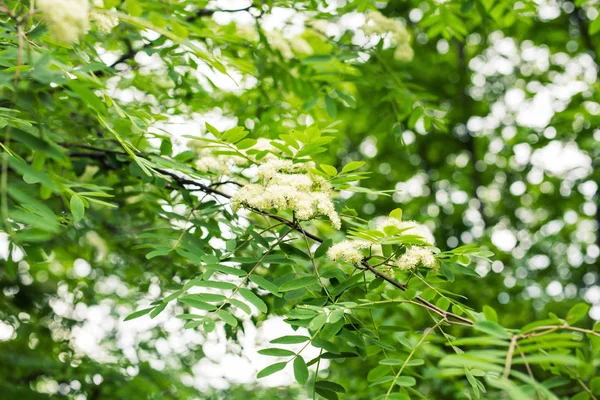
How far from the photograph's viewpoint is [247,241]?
2.05m

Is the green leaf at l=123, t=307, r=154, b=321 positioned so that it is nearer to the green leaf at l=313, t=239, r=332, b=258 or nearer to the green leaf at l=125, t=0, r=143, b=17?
the green leaf at l=313, t=239, r=332, b=258

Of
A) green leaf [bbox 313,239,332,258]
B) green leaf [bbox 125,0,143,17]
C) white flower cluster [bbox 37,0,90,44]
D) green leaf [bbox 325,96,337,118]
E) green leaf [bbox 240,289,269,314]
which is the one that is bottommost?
green leaf [bbox 325,96,337,118]

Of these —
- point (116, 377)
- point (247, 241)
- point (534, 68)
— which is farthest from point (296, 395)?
point (534, 68)

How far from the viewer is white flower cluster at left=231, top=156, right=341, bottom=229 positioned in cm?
177

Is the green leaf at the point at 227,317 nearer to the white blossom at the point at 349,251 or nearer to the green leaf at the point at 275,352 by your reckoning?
the green leaf at the point at 275,352

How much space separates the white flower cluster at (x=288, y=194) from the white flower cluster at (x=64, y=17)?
79 cm

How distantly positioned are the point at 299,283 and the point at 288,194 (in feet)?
1.03

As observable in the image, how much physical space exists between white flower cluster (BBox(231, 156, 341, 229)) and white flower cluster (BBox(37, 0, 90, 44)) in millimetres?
793

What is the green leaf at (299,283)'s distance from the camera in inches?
70.5

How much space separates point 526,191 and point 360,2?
15.0 ft

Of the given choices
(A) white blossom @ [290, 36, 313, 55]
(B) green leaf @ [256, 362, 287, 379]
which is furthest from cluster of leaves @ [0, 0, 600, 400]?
(A) white blossom @ [290, 36, 313, 55]

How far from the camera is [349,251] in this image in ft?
5.67

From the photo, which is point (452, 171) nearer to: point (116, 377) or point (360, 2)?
point (360, 2)

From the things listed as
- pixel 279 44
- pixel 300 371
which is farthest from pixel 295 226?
pixel 279 44
